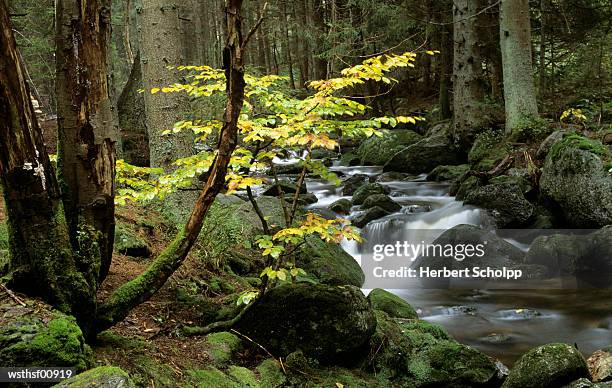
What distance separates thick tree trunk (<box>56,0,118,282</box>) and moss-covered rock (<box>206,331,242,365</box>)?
1.11 m

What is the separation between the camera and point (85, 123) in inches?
121

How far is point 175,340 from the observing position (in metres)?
3.81

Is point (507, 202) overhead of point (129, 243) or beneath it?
beneath

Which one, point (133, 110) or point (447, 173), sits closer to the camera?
point (133, 110)

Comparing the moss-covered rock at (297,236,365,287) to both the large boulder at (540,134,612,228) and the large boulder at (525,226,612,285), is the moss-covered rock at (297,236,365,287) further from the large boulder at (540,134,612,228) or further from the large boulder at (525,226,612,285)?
the large boulder at (540,134,612,228)

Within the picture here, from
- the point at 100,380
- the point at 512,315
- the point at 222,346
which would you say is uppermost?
the point at 100,380

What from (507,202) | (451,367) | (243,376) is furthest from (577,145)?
(243,376)

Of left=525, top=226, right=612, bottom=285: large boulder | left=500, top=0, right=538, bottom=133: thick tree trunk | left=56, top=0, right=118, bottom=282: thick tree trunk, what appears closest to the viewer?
left=56, top=0, right=118, bottom=282: thick tree trunk

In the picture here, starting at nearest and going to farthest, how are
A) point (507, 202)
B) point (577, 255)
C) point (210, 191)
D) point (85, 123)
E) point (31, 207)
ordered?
point (31, 207), point (85, 123), point (210, 191), point (577, 255), point (507, 202)

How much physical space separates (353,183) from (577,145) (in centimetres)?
613

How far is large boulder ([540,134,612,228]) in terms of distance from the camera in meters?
8.34

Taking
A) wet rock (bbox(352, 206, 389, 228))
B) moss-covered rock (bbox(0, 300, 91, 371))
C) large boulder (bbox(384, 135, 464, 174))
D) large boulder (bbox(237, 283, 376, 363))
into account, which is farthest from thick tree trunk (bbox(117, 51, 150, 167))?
moss-covered rock (bbox(0, 300, 91, 371))

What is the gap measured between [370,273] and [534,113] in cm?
598

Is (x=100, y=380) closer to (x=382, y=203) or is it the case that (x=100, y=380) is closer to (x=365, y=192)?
(x=382, y=203)
